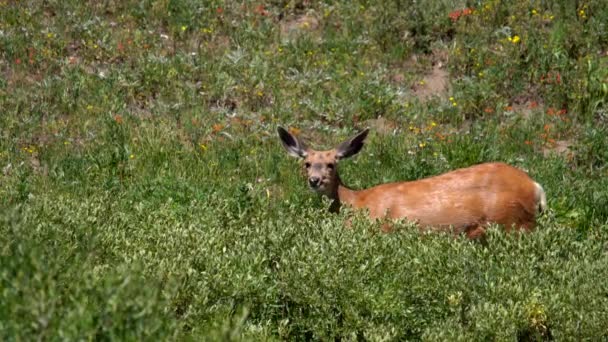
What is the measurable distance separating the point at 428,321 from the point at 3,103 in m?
7.29

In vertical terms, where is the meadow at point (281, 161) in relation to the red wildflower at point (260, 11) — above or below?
above

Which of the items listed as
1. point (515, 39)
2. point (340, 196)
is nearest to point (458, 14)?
point (515, 39)

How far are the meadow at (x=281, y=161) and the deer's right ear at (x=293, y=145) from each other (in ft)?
1.31

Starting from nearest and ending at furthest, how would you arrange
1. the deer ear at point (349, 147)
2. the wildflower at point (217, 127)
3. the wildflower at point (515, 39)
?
the deer ear at point (349, 147) < the wildflower at point (217, 127) < the wildflower at point (515, 39)

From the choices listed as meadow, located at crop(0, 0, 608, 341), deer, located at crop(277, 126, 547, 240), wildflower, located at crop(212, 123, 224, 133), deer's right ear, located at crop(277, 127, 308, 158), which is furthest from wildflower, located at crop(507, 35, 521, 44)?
deer, located at crop(277, 126, 547, 240)

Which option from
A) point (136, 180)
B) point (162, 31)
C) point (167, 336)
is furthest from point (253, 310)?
point (162, 31)

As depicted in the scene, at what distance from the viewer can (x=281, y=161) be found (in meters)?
12.7

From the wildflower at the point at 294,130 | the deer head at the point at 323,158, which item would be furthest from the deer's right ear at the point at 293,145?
the wildflower at the point at 294,130

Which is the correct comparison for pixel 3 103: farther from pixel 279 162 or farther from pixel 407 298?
pixel 407 298

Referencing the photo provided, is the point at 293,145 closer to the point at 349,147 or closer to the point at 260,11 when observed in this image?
the point at 349,147

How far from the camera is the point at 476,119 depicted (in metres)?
14.5

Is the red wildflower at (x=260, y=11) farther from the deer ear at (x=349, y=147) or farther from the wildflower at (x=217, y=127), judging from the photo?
the deer ear at (x=349, y=147)

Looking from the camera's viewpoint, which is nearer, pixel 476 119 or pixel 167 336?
pixel 167 336

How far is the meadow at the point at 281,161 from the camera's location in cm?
793
